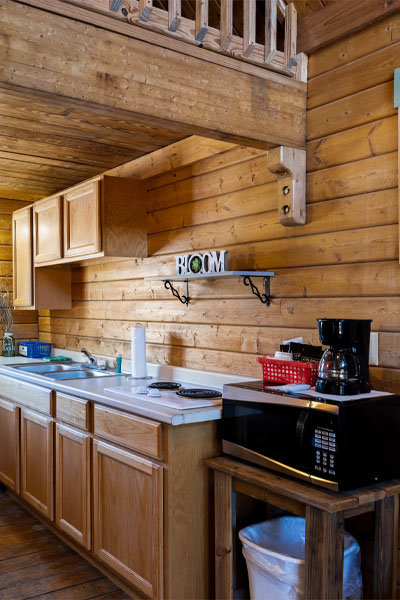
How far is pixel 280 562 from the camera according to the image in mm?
1845

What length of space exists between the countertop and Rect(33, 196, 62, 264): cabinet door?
813 millimetres

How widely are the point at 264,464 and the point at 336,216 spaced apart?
100 centimetres

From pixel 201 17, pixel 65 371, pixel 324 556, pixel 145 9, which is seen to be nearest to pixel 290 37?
pixel 201 17

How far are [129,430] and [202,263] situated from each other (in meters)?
0.90

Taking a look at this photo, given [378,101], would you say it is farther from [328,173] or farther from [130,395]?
[130,395]

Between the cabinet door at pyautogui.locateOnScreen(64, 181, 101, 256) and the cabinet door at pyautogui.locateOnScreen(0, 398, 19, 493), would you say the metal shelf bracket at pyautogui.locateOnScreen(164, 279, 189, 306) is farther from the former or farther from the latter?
the cabinet door at pyautogui.locateOnScreen(0, 398, 19, 493)

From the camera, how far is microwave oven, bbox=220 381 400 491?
174cm

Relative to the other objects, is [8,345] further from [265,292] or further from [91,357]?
[265,292]

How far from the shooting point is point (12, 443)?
352 cm

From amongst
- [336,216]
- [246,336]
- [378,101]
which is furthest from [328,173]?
[246,336]

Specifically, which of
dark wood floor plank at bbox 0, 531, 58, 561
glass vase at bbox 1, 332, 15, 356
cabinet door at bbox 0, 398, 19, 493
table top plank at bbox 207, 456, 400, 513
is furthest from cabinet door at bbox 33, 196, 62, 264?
table top plank at bbox 207, 456, 400, 513

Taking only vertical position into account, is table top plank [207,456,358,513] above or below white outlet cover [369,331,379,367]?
below

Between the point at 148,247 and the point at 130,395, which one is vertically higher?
the point at 148,247

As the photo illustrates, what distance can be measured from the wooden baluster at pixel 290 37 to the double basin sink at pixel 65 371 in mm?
2090
